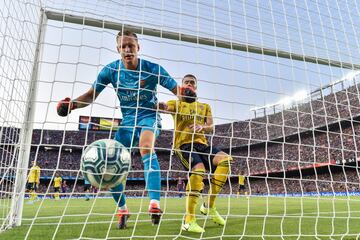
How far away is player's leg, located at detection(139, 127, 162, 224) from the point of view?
3.24m

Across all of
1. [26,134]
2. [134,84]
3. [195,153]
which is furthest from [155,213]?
[26,134]

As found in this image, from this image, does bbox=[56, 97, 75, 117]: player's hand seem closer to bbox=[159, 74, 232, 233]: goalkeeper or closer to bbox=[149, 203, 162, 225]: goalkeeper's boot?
bbox=[159, 74, 232, 233]: goalkeeper

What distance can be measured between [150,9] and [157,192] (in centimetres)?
213

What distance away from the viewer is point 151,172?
3471 mm

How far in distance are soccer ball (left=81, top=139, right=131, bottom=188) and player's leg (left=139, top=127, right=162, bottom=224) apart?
42cm

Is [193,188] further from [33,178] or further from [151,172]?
[33,178]

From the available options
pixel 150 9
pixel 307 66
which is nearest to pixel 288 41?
pixel 307 66

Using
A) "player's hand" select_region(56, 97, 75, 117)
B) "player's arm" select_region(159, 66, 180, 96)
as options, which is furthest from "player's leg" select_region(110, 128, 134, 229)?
"player's hand" select_region(56, 97, 75, 117)

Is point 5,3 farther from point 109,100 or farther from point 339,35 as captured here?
point 339,35

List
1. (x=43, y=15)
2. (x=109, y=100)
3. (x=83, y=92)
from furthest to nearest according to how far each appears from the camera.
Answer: (x=43, y=15) < (x=83, y=92) < (x=109, y=100)

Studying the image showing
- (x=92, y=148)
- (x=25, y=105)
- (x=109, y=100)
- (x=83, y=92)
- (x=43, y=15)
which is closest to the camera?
(x=92, y=148)

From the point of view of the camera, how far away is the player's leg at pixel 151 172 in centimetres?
324

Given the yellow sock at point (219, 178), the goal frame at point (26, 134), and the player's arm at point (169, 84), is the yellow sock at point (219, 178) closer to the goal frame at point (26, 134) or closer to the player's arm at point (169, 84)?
the player's arm at point (169, 84)

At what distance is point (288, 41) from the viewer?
458 cm
